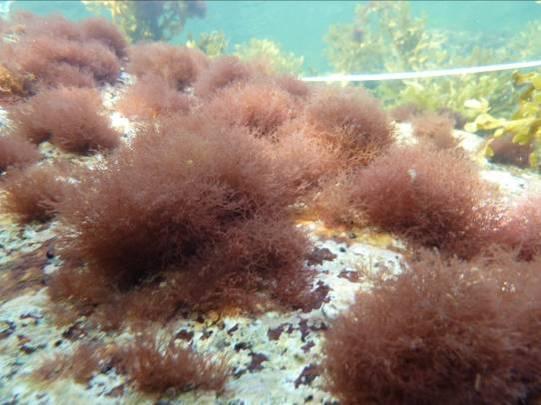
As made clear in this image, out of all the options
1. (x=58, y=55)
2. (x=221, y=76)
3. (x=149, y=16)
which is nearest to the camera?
(x=221, y=76)

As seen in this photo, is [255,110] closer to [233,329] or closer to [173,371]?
[233,329]

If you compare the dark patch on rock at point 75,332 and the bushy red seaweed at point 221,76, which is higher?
the bushy red seaweed at point 221,76

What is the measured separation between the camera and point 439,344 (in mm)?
1594

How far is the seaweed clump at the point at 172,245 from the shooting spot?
7.70ft

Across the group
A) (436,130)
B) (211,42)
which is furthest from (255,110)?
(211,42)

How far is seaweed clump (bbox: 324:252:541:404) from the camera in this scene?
158cm

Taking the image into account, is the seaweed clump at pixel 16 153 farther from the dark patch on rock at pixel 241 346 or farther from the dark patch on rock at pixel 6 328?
the dark patch on rock at pixel 241 346

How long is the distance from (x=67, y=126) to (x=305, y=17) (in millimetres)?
59671

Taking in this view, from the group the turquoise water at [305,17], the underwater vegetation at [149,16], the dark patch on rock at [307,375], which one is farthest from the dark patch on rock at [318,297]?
the turquoise water at [305,17]

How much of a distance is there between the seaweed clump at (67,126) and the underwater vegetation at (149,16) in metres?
10.4

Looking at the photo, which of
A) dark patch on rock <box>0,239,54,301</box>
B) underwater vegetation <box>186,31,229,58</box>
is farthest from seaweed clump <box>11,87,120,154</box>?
underwater vegetation <box>186,31,229,58</box>

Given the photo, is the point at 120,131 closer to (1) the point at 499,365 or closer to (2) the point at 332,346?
(2) the point at 332,346

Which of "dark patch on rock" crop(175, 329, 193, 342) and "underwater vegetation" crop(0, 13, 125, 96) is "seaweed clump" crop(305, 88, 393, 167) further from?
"underwater vegetation" crop(0, 13, 125, 96)

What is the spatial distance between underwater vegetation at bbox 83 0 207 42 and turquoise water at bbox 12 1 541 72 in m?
24.6
